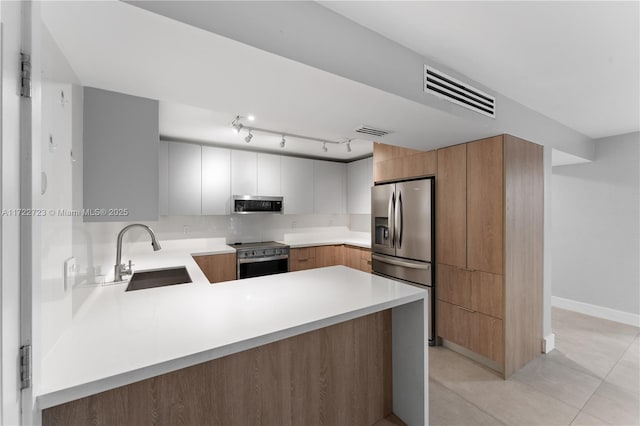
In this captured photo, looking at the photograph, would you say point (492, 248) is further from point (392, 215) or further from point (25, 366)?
point (25, 366)

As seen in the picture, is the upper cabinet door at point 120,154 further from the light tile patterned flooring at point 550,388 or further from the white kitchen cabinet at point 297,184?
the white kitchen cabinet at point 297,184

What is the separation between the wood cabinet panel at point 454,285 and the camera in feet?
8.32

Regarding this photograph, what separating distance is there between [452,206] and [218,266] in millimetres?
2812

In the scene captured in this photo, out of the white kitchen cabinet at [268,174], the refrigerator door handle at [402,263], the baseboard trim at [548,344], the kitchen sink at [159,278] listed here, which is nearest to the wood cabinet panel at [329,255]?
the refrigerator door handle at [402,263]

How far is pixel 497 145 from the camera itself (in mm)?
2293

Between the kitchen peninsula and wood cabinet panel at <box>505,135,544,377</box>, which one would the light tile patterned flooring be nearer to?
wood cabinet panel at <box>505,135,544,377</box>

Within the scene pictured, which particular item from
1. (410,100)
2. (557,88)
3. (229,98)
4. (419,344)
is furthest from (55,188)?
(557,88)

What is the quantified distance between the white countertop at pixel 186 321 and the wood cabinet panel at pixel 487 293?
1.16 m

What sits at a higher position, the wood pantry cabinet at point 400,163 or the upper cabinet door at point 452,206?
the wood pantry cabinet at point 400,163

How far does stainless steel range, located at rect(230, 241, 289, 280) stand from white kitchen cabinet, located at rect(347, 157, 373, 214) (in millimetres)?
1424

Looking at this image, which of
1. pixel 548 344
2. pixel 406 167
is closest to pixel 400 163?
pixel 406 167

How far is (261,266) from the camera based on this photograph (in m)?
3.71

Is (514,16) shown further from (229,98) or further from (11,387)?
(11,387)

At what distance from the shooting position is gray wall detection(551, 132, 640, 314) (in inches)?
130
